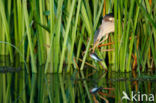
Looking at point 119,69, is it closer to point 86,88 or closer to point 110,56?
point 110,56

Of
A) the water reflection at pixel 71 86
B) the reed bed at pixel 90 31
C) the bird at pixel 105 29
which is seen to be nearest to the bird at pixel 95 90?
the water reflection at pixel 71 86

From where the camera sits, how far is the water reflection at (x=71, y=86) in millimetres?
2383

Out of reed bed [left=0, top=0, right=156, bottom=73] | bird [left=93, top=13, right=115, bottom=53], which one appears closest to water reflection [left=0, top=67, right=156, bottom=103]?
reed bed [left=0, top=0, right=156, bottom=73]

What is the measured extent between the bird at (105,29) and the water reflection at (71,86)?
35 cm

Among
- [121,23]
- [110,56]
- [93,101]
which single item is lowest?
[93,101]

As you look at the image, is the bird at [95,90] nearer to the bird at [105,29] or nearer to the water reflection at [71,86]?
the water reflection at [71,86]

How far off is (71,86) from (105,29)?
0.91 m

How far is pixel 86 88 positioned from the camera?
275cm

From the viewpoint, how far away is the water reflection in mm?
2383

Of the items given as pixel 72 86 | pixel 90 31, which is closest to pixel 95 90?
pixel 72 86

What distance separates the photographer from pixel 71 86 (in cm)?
285

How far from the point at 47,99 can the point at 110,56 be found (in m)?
1.49

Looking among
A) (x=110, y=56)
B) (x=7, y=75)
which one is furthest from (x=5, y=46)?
(x=110, y=56)

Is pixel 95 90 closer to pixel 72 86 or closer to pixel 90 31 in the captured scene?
pixel 72 86
